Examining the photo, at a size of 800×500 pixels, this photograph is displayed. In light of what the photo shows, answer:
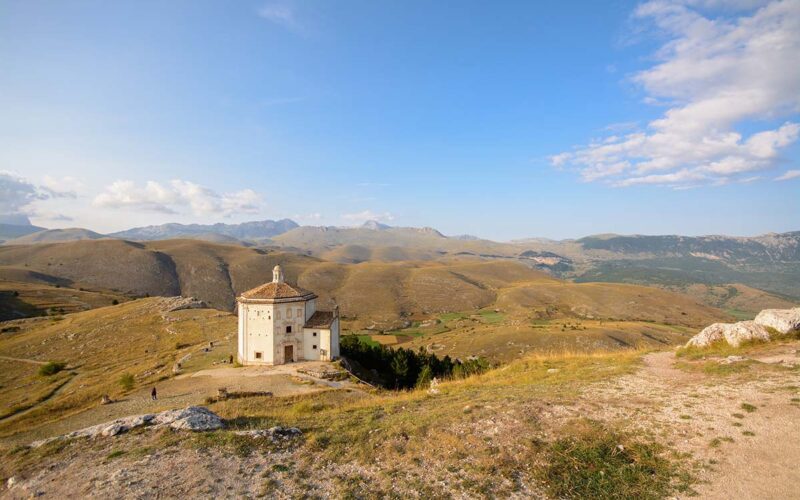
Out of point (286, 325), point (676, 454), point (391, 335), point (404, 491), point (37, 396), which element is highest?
point (676, 454)

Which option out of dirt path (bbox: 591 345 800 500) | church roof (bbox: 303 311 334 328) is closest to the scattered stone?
dirt path (bbox: 591 345 800 500)

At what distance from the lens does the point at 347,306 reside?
5266 inches

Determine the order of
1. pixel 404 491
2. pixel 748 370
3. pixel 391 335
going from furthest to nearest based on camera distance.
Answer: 1. pixel 391 335
2. pixel 748 370
3. pixel 404 491

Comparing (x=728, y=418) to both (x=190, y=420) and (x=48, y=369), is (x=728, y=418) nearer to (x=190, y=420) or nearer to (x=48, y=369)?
(x=190, y=420)

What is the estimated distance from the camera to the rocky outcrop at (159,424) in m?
13.4

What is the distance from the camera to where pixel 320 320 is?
39.2 meters

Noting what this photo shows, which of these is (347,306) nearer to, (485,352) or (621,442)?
(485,352)

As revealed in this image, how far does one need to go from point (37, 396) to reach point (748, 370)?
5267cm

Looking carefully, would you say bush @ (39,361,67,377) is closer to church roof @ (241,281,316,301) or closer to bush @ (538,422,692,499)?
church roof @ (241,281,316,301)

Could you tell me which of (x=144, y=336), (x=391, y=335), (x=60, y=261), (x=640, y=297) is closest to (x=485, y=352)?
(x=391, y=335)

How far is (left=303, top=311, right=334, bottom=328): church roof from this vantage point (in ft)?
125

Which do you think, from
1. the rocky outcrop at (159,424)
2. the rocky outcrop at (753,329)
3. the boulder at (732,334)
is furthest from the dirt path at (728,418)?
the rocky outcrop at (159,424)

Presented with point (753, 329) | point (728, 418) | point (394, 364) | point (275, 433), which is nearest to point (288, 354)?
point (394, 364)

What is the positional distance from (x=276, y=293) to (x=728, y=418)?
34455 millimetres
